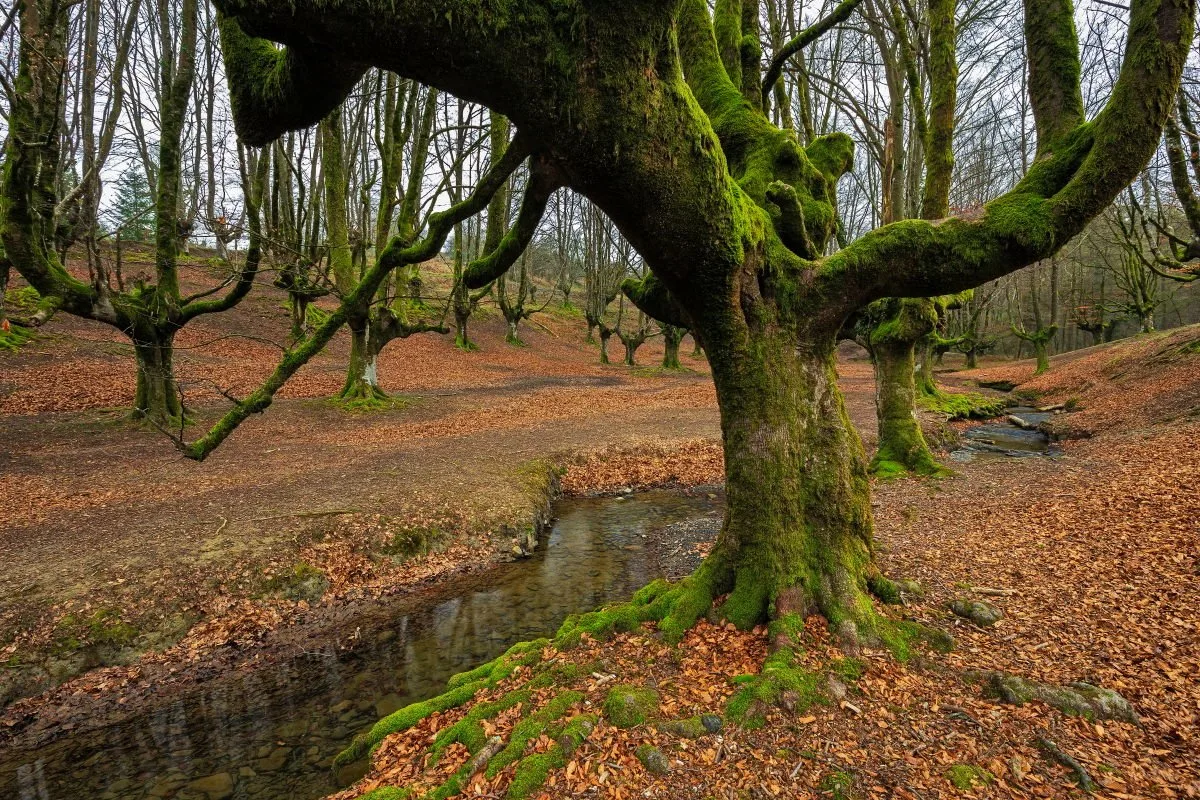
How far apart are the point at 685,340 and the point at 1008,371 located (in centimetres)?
2492

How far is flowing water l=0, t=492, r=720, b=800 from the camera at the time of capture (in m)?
4.02

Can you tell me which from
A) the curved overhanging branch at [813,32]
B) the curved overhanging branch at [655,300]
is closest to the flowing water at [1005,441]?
the curved overhanging branch at [813,32]

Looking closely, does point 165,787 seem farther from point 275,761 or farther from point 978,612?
point 978,612

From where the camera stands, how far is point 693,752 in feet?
9.47

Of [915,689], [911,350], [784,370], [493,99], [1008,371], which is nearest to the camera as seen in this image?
[493,99]

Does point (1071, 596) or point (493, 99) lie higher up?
point (493, 99)

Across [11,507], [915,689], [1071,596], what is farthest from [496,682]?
[11,507]

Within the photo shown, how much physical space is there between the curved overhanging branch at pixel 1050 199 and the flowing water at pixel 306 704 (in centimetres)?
492

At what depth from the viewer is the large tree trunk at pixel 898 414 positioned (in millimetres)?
9617

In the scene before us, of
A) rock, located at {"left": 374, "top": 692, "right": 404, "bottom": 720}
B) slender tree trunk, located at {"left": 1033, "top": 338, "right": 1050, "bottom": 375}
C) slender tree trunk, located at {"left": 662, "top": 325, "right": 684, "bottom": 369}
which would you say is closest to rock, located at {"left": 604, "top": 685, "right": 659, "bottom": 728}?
rock, located at {"left": 374, "top": 692, "right": 404, "bottom": 720}

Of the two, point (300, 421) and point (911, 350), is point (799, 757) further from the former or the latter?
point (300, 421)

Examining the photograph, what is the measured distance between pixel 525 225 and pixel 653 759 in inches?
138

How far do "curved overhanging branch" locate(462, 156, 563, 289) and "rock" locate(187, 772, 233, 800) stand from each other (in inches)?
168

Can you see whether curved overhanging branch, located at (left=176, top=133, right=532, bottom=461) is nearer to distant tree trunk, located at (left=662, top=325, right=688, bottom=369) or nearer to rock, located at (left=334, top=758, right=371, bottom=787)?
rock, located at (left=334, top=758, right=371, bottom=787)
